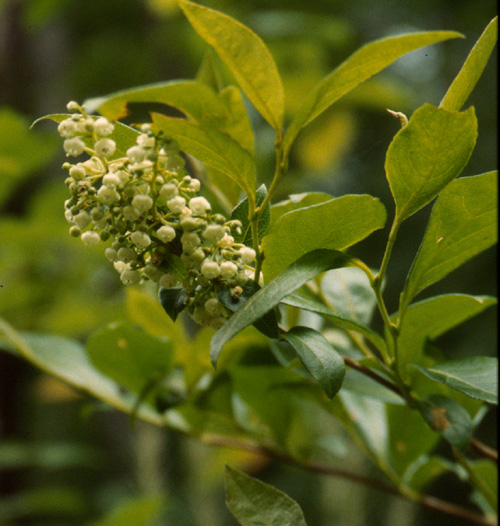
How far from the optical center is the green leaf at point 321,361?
326 mm

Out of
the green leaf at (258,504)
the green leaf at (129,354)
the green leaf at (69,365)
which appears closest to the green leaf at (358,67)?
the green leaf at (258,504)

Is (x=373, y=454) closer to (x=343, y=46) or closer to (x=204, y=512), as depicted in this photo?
(x=204, y=512)

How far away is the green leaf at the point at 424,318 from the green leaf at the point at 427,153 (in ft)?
0.37

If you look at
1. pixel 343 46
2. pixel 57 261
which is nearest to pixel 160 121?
pixel 57 261

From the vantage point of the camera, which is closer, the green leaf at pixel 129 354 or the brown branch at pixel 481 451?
the brown branch at pixel 481 451

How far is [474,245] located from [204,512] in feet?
3.85

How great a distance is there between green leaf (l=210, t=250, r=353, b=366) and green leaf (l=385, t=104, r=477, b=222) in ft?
0.19

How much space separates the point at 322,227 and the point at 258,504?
7.0 inches

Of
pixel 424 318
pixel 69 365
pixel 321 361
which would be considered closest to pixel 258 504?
pixel 321 361

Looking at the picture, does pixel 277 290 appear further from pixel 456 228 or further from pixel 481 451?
pixel 481 451

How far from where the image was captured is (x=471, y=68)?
32 centimetres

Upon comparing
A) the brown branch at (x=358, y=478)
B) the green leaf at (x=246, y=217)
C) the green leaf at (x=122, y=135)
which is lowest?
the brown branch at (x=358, y=478)

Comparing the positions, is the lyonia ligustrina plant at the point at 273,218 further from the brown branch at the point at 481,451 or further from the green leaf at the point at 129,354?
the green leaf at the point at 129,354

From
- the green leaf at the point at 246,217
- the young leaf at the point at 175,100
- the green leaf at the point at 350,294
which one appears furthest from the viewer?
the green leaf at the point at 350,294
